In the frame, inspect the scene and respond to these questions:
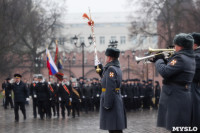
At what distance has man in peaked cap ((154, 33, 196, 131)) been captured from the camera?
580 cm

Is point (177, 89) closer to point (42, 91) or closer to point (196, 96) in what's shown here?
point (196, 96)

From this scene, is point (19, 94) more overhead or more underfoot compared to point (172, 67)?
more underfoot

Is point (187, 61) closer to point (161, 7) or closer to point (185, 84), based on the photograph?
point (185, 84)

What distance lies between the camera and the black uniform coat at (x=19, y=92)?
1645cm

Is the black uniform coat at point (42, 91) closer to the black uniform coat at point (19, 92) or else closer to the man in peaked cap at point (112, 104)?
the black uniform coat at point (19, 92)

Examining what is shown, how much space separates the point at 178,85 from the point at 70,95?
12520 millimetres

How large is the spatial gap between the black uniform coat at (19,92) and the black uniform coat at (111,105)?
9544 mm

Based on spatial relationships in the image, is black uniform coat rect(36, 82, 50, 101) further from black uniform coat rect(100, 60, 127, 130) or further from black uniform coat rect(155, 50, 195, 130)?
black uniform coat rect(155, 50, 195, 130)

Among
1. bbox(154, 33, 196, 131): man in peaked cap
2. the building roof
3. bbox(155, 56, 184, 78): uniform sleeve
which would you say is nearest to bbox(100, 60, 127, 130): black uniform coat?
bbox(154, 33, 196, 131): man in peaked cap

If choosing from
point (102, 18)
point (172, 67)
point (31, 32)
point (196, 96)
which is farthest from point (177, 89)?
point (102, 18)

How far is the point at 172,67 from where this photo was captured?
5840 mm

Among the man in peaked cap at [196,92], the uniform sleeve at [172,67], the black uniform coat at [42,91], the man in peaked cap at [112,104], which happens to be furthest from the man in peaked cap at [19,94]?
the uniform sleeve at [172,67]

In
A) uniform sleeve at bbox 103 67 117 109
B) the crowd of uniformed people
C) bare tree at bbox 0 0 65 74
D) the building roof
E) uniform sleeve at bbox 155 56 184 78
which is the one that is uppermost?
the building roof

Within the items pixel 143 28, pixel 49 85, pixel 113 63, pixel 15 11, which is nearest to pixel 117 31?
pixel 143 28
